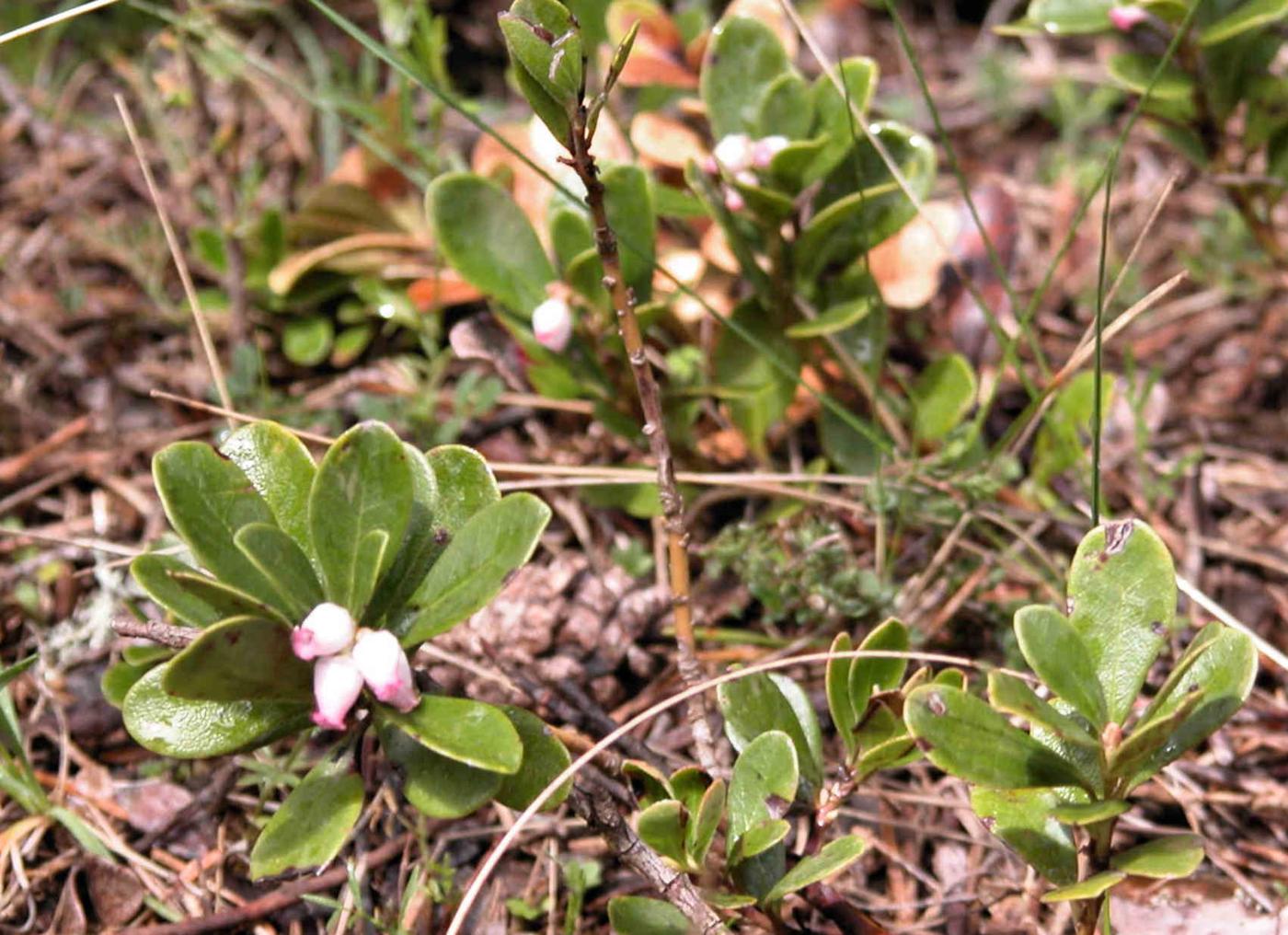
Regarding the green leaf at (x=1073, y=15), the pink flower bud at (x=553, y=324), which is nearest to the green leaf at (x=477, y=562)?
the pink flower bud at (x=553, y=324)

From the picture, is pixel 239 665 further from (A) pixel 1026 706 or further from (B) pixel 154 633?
(A) pixel 1026 706

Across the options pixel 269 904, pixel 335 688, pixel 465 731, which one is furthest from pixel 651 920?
pixel 269 904

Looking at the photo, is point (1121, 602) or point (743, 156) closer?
point (1121, 602)

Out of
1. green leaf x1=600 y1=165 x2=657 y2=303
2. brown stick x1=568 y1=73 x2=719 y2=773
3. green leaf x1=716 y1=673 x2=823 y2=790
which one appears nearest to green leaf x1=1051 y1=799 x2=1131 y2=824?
green leaf x1=716 y1=673 x2=823 y2=790

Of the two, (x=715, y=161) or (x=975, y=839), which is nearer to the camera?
(x=975, y=839)

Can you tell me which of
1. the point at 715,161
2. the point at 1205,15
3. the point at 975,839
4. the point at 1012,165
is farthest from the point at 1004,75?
the point at 975,839

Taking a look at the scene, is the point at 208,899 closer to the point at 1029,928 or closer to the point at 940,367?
the point at 1029,928

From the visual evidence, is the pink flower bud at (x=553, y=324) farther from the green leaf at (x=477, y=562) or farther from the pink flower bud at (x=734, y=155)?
the green leaf at (x=477, y=562)
